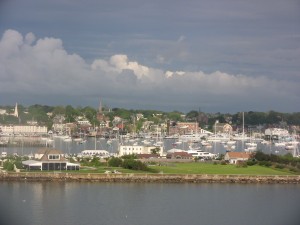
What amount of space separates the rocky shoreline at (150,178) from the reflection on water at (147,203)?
51 cm

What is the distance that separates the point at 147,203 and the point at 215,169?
7.08 metres

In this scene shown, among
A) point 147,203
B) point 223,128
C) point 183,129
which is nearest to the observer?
point 147,203

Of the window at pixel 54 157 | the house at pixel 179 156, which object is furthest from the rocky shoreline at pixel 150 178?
the house at pixel 179 156

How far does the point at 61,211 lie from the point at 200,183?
252 inches

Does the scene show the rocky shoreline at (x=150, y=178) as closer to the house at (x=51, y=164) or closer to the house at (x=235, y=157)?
the house at (x=51, y=164)

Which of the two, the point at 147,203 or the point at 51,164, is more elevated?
the point at 51,164

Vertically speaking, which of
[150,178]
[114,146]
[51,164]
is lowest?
[150,178]

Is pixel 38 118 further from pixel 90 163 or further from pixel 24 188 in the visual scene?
pixel 24 188

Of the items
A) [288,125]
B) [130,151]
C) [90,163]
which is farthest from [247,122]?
[90,163]

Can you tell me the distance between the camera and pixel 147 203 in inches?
677

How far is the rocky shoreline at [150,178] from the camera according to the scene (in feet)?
67.7

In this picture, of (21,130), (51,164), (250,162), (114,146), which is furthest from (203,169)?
(21,130)

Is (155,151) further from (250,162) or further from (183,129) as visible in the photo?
(183,129)

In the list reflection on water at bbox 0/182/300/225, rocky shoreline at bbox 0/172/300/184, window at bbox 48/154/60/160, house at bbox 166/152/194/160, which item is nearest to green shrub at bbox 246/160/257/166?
rocky shoreline at bbox 0/172/300/184
